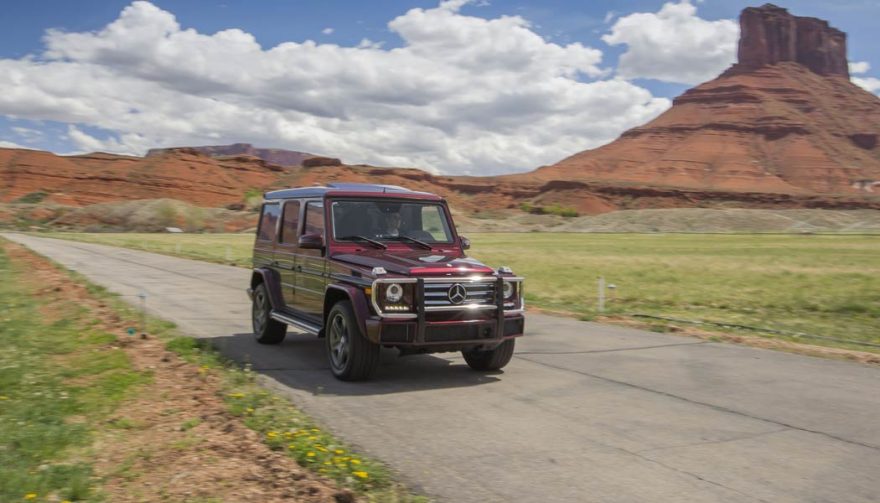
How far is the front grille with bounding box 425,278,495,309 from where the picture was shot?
24.4 feet

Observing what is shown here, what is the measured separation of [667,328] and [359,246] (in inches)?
262

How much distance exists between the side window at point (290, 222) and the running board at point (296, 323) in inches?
39.2

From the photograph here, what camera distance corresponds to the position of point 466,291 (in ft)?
24.9

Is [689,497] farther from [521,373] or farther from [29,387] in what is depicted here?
[29,387]

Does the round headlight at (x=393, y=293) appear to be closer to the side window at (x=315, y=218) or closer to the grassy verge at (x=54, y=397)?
the side window at (x=315, y=218)

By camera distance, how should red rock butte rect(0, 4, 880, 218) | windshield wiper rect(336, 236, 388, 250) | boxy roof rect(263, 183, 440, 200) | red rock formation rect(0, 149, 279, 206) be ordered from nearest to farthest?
1. windshield wiper rect(336, 236, 388, 250)
2. boxy roof rect(263, 183, 440, 200)
3. red rock formation rect(0, 149, 279, 206)
4. red rock butte rect(0, 4, 880, 218)

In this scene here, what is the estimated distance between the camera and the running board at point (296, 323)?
8.42m

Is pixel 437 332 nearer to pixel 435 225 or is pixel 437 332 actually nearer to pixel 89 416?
pixel 435 225

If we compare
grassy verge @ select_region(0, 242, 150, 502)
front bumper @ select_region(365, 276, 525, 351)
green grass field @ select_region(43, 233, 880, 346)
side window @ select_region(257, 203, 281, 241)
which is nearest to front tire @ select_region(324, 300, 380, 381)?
front bumper @ select_region(365, 276, 525, 351)

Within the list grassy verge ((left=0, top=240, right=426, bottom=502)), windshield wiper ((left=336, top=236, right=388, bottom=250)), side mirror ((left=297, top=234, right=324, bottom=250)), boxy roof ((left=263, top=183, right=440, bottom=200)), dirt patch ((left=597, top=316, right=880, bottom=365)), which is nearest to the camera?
grassy verge ((left=0, top=240, right=426, bottom=502))

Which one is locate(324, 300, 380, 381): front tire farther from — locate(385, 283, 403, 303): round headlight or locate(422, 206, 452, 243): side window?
locate(422, 206, 452, 243): side window

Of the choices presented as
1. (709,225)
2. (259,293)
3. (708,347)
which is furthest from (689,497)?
(709,225)

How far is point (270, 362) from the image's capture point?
29.0 ft

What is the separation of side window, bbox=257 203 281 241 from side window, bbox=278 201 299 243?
317 millimetres
